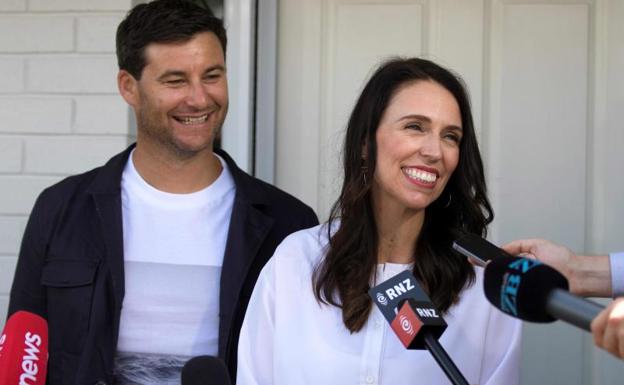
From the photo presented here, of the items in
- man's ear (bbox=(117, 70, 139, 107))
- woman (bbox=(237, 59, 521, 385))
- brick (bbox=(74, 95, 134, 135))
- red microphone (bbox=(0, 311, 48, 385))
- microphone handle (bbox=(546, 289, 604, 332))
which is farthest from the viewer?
brick (bbox=(74, 95, 134, 135))

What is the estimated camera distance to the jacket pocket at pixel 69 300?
282 centimetres

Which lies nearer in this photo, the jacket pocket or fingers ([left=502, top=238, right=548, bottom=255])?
fingers ([left=502, top=238, right=548, bottom=255])

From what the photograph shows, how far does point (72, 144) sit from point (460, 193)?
1.76 metres

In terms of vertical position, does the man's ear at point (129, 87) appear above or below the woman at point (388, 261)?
above

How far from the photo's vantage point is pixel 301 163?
3949 millimetres

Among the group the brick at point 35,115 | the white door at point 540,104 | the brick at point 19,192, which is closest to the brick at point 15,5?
the brick at point 35,115

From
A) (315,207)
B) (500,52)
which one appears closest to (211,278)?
(315,207)

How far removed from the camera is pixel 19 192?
3740 millimetres

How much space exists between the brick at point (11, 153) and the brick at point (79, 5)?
555 mm

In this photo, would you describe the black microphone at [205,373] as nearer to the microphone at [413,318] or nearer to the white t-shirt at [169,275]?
the microphone at [413,318]

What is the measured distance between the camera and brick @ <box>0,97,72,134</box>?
3.71 metres

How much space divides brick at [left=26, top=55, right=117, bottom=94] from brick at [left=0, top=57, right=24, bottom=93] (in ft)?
0.11

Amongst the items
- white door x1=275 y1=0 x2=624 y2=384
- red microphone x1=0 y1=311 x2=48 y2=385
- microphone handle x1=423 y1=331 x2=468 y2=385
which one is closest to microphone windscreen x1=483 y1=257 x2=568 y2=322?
microphone handle x1=423 y1=331 x2=468 y2=385

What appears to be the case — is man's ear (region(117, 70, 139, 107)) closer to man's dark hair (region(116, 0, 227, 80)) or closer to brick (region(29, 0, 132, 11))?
man's dark hair (region(116, 0, 227, 80))
